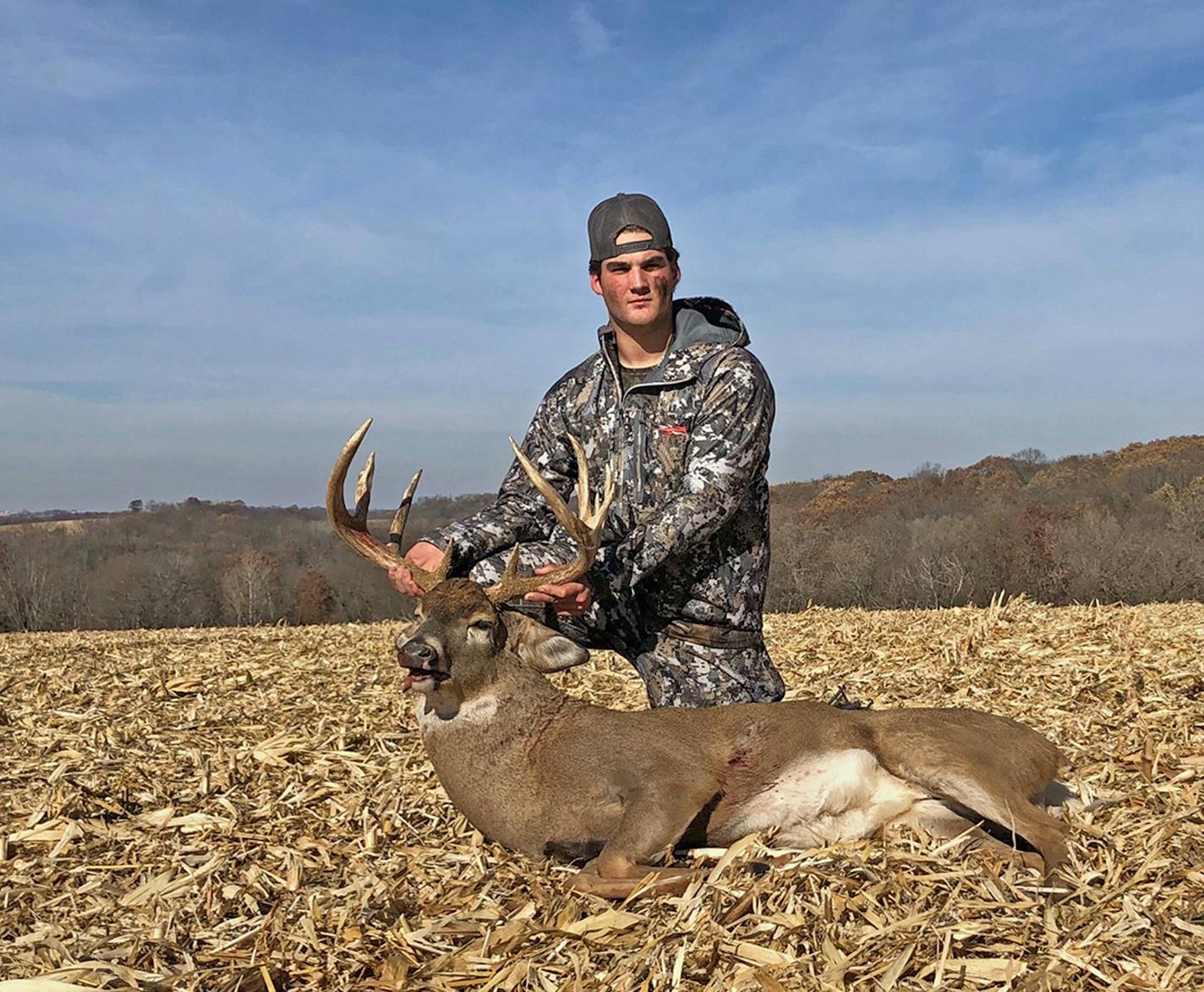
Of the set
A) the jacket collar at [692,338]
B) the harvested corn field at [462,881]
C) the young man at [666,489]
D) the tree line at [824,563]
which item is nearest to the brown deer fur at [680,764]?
the harvested corn field at [462,881]

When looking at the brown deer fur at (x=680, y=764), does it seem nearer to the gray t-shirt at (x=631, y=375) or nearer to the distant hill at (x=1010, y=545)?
the gray t-shirt at (x=631, y=375)

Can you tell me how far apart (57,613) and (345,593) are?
15.7 ft

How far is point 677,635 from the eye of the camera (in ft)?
15.9

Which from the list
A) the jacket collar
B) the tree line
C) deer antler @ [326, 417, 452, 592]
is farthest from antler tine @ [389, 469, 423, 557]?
the tree line

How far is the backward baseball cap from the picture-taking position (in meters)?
4.93

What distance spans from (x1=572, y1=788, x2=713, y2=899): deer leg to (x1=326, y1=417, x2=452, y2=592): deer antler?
111 centimetres

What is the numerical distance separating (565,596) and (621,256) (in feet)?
5.31

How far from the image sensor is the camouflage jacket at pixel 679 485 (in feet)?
14.8

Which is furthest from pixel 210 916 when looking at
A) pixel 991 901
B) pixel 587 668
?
pixel 587 668

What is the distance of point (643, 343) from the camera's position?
16.8 feet

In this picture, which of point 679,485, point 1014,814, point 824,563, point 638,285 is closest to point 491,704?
point 679,485

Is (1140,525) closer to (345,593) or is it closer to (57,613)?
(345,593)

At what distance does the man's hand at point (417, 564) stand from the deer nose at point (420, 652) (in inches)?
15.6

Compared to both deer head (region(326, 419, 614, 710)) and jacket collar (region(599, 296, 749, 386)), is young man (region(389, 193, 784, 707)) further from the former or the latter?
deer head (region(326, 419, 614, 710))
